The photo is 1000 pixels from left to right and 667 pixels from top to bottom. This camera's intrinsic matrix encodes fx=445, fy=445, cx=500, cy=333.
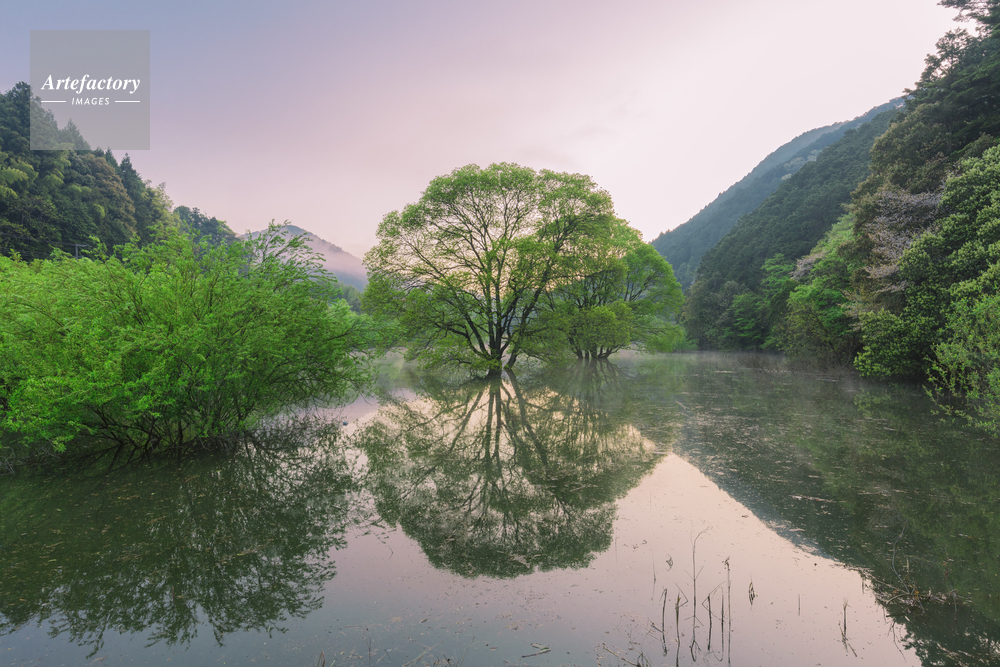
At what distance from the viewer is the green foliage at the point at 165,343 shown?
739 cm

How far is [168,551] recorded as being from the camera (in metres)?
5.11

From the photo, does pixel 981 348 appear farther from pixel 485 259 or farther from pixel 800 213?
pixel 800 213

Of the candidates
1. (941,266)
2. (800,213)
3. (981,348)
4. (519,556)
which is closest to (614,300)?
(941,266)

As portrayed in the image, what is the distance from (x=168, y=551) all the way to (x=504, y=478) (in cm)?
469

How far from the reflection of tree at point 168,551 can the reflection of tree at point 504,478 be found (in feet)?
4.05

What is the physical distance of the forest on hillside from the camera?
11.1 m

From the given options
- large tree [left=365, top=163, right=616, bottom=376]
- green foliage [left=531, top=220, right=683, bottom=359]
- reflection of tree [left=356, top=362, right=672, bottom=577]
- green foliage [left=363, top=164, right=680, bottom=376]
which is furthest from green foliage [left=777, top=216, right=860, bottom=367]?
reflection of tree [left=356, top=362, right=672, bottom=577]

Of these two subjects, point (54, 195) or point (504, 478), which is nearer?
point (504, 478)

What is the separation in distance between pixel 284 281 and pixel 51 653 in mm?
7251

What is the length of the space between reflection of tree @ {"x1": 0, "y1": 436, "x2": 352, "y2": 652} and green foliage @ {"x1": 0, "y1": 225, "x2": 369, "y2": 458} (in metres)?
1.32

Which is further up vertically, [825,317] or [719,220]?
[719,220]

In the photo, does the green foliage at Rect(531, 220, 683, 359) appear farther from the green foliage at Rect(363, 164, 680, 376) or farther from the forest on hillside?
the forest on hillside

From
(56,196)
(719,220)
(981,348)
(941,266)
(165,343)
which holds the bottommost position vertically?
(981,348)

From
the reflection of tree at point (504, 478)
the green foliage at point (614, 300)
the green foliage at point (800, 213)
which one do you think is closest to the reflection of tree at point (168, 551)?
the reflection of tree at point (504, 478)
